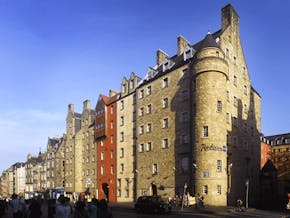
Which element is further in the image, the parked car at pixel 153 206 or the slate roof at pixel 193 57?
the slate roof at pixel 193 57

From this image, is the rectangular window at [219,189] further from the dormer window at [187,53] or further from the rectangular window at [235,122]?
the dormer window at [187,53]

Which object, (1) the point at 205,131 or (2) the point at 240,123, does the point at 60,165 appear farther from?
(1) the point at 205,131

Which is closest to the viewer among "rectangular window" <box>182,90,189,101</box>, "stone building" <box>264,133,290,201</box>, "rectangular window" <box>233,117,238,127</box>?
"rectangular window" <box>182,90,189,101</box>

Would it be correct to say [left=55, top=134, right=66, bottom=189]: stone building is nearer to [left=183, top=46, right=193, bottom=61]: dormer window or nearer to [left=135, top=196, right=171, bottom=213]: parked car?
[left=183, top=46, right=193, bottom=61]: dormer window

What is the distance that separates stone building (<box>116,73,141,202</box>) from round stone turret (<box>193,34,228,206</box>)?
666 inches

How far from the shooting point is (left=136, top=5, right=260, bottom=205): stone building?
133 ft

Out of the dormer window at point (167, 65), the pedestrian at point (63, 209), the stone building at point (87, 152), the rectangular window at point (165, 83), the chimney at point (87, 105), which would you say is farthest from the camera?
the chimney at point (87, 105)

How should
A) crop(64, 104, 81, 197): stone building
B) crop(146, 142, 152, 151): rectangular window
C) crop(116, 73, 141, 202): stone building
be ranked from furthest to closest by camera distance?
crop(64, 104, 81, 197): stone building → crop(116, 73, 141, 202): stone building → crop(146, 142, 152, 151): rectangular window

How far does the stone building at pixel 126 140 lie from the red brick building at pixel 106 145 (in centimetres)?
172

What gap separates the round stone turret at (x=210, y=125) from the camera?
3962cm

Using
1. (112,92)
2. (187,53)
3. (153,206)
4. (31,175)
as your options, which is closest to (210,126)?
(187,53)

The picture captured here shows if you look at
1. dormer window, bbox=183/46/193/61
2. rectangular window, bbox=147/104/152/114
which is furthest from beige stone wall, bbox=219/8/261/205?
rectangular window, bbox=147/104/152/114

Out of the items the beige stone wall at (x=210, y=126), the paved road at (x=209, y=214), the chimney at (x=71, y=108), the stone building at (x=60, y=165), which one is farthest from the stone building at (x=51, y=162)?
the beige stone wall at (x=210, y=126)

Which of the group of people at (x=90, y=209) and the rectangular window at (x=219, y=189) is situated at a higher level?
the group of people at (x=90, y=209)
